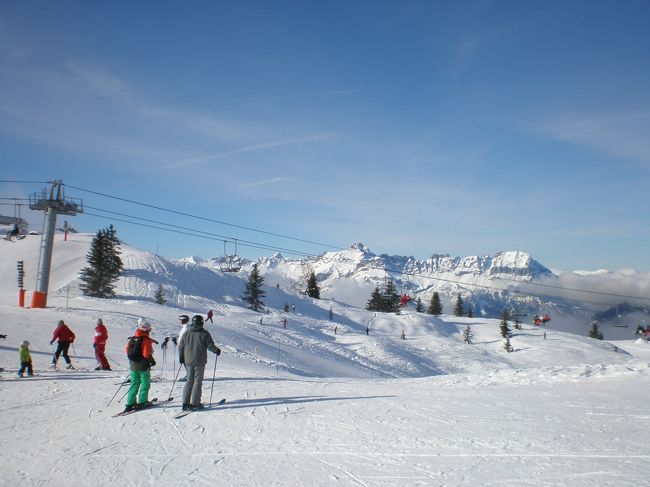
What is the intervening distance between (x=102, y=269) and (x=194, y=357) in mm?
51499

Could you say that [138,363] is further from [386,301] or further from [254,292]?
[386,301]

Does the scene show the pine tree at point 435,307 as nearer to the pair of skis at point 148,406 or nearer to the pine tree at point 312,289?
the pine tree at point 312,289

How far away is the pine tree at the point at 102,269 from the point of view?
54.8m

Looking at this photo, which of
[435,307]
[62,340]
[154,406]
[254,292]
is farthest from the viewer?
[435,307]

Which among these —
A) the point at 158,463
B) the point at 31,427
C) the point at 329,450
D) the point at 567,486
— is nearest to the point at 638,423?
the point at 567,486

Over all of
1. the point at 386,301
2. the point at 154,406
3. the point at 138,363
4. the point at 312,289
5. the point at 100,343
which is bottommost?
the point at 154,406

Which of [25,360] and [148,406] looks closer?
[148,406]

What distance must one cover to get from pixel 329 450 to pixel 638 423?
22.9 ft

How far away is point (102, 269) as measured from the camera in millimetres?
55625

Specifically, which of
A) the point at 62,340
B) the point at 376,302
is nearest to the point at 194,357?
the point at 62,340

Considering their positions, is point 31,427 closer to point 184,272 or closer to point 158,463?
point 158,463

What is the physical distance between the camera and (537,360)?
56.2 meters

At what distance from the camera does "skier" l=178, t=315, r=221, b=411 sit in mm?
10008

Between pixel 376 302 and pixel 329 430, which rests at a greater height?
pixel 376 302
